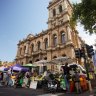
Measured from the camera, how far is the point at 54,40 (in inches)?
1283

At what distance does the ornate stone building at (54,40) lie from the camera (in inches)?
1158

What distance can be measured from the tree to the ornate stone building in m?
12.0

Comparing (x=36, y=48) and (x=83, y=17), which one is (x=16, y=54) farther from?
(x=83, y=17)

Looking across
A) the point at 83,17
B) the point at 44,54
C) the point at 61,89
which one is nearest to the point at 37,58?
the point at 44,54

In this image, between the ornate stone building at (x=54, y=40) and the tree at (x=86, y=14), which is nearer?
the tree at (x=86, y=14)

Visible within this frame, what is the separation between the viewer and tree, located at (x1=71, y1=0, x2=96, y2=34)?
13558mm

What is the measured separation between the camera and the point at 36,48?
119ft

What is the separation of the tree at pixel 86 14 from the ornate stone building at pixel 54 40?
1201 centimetres

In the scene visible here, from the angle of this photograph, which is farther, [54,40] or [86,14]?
[54,40]

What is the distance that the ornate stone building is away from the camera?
29.4 m

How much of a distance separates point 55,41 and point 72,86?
22189 mm

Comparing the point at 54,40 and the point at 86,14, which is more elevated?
the point at 54,40

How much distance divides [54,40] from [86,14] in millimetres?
18688

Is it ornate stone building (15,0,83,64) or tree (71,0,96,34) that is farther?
ornate stone building (15,0,83,64)
